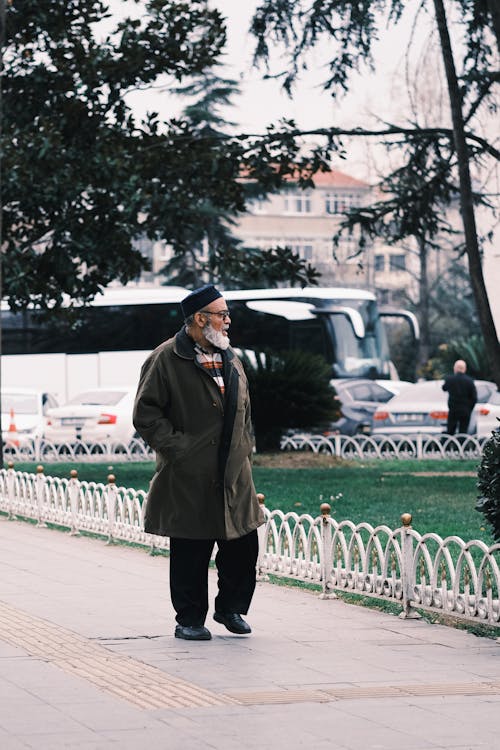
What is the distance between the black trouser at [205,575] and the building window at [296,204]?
87.0 meters

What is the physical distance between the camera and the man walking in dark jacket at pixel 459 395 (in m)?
26.9

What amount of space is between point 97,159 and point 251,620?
13.4 meters

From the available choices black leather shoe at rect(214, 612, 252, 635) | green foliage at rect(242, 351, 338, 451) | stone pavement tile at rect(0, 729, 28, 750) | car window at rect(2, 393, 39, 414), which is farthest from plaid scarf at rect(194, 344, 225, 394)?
car window at rect(2, 393, 39, 414)

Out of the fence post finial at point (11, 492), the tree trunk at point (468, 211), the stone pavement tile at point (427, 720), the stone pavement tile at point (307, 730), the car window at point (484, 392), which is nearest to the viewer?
the stone pavement tile at point (307, 730)

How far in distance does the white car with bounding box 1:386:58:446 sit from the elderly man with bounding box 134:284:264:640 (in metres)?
22.4

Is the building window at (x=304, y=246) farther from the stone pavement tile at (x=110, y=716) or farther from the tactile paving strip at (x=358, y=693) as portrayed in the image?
the stone pavement tile at (x=110, y=716)

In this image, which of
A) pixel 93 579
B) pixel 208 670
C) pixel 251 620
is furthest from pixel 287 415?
pixel 208 670

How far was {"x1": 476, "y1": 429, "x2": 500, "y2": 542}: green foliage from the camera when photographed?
8.35 meters

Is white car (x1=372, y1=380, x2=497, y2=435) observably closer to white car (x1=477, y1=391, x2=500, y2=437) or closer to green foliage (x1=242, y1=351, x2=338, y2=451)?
white car (x1=477, y1=391, x2=500, y2=437)

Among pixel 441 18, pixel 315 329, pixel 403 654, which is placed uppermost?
pixel 441 18

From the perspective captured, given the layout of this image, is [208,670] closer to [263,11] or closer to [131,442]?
[263,11]

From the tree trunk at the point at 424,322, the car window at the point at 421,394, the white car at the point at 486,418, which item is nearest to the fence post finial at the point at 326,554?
the white car at the point at 486,418

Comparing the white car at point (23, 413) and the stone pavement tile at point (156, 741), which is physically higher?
the white car at point (23, 413)

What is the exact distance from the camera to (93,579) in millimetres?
10516
